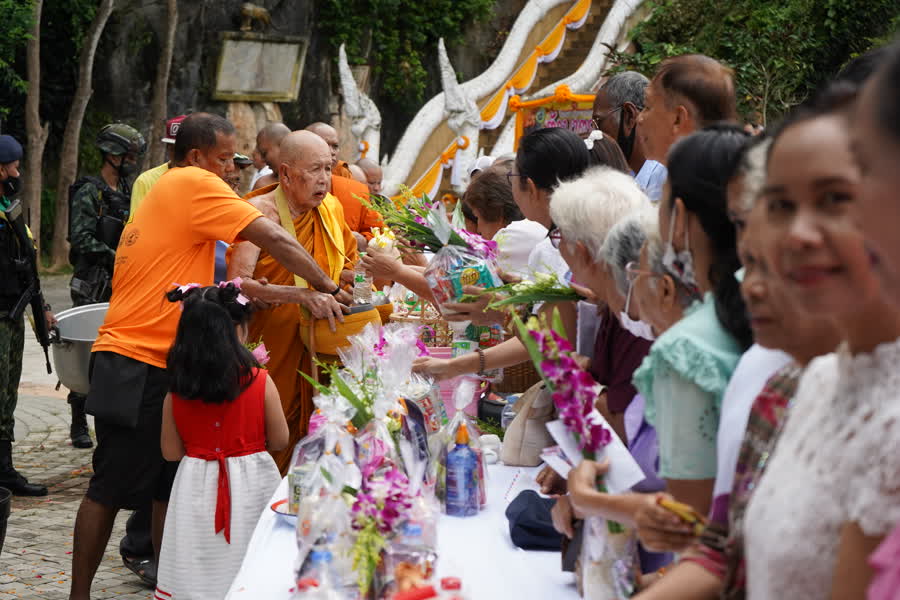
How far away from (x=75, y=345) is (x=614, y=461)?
14.7 ft

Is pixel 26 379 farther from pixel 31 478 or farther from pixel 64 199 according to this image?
pixel 64 199

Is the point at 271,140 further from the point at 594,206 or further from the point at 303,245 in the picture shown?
the point at 594,206

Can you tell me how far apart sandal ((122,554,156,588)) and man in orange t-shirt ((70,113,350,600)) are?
497 mm

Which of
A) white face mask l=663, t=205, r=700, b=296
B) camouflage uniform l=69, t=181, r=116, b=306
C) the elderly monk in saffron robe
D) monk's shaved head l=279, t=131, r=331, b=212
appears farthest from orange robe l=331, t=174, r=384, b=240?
white face mask l=663, t=205, r=700, b=296

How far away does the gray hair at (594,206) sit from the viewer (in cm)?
245

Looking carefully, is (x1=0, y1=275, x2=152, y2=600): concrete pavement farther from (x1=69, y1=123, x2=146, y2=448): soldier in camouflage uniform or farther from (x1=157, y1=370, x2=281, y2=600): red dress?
(x1=69, y1=123, x2=146, y2=448): soldier in camouflage uniform

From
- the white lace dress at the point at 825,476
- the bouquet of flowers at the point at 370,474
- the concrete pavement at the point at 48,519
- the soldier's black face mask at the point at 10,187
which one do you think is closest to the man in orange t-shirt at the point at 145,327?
the concrete pavement at the point at 48,519

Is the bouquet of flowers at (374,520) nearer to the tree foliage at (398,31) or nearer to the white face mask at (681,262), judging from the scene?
the white face mask at (681,262)

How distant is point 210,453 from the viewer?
3.99m

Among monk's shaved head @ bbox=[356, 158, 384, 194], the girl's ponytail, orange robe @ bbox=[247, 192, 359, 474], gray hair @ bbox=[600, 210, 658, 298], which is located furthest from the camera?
monk's shaved head @ bbox=[356, 158, 384, 194]

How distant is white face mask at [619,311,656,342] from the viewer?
243cm

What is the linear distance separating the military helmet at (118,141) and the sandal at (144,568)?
278cm

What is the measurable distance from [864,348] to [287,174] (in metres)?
4.29

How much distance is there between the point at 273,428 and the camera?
162 inches
